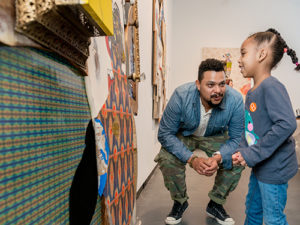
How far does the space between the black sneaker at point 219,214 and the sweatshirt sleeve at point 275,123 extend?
56 centimetres

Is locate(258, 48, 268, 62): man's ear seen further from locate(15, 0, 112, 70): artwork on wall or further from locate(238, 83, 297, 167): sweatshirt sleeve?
locate(15, 0, 112, 70): artwork on wall

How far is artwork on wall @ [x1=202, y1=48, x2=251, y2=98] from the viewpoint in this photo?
4562 millimetres

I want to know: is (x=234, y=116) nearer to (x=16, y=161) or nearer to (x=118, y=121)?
(x=118, y=121)

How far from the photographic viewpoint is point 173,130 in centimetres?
162

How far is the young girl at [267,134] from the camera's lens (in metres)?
1.01

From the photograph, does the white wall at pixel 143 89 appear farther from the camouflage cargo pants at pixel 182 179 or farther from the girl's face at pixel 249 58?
the girl's face at pixel 249 58

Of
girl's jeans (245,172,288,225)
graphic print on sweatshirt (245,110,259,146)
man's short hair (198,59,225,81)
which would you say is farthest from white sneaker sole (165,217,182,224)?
man's short hair (198,59,225,81)

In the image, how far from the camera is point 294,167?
107 centimetres

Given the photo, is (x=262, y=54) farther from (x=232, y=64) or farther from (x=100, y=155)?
(x=232, y=64)

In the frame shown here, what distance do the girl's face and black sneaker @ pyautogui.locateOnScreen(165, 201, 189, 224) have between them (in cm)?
92

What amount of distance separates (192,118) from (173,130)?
0.15 metres

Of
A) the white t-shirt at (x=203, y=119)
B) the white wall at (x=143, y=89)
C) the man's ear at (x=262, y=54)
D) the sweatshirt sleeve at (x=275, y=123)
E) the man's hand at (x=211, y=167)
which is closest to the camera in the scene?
the sweatshirt sleeve at (x=275, y=123)

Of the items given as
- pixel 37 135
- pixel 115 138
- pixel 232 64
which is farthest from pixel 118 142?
pixel 232 64

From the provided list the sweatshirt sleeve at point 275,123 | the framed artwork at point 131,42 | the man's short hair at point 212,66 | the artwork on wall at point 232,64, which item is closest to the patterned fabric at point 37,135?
the framed artwork at point 131,42
